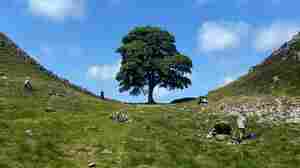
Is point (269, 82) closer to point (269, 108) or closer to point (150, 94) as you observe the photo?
point (269, 108)

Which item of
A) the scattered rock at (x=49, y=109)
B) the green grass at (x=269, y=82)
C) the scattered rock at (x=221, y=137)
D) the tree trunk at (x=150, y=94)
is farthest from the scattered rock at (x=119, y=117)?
the tree trunk at (x=150, y=94)

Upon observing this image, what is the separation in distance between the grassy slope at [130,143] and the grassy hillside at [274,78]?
29223 millimetres

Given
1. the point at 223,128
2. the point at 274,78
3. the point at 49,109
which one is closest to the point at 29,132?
the point at 49,109

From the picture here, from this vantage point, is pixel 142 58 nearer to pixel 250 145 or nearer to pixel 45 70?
pixel 45 70

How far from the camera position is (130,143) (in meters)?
33.5

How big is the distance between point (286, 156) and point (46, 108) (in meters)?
28.2

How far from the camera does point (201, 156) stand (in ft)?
105

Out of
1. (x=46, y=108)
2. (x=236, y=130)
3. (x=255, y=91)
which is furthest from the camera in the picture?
(x=255, y=91)

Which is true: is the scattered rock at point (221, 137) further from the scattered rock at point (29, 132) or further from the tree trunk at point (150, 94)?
the tree trunk at point (150, 94)

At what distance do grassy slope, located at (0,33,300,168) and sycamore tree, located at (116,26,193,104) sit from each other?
42.0m

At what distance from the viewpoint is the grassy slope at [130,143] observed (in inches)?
1150

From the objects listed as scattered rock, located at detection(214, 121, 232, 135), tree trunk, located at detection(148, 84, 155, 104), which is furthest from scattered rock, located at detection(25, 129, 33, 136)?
tree trunk, located at detection(148, 84, 155, 104)

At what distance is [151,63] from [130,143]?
57619mm

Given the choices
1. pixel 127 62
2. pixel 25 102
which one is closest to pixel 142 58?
pixel 127 62
